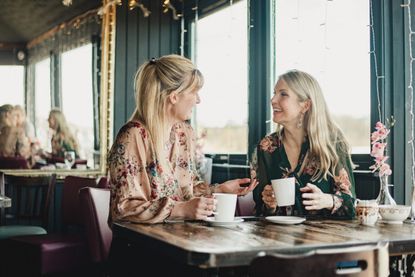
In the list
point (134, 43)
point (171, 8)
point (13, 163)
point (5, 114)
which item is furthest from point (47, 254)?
point (171, 8)

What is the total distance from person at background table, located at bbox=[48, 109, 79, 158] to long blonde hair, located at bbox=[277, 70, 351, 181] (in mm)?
2831

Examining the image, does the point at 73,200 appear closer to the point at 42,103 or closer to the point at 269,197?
the point at 42,103

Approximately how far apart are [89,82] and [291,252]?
4.09 meters

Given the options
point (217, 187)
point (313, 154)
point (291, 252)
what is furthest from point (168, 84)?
point (291, 252)

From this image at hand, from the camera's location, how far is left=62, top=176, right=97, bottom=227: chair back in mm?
4434

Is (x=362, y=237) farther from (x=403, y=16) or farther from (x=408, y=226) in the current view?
(x=403, y=16)

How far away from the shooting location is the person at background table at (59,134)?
5.31m

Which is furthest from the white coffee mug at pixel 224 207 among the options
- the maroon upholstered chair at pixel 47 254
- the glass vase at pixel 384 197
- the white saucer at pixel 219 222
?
the maroon upholstered chair at pixel 47 254

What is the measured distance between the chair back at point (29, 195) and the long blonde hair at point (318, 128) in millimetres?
2448

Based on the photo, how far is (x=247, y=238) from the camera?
193 centimetres

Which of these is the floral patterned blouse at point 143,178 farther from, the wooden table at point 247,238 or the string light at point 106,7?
the string light at point 106,7

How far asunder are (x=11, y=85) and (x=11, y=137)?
455mm

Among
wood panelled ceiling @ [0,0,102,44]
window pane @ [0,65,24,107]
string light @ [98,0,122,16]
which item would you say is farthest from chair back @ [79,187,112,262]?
string light @ [98,0,122,16]

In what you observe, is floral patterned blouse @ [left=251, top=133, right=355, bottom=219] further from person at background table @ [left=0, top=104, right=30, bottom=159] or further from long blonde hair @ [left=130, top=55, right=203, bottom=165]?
person at background table @ [left=0, top=104, right=30, bottom=159]
